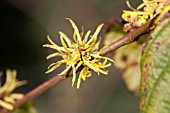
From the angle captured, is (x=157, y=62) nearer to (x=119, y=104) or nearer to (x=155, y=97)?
(x=155, y=97)

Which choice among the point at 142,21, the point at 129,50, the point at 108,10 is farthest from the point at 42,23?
the point at 142,21

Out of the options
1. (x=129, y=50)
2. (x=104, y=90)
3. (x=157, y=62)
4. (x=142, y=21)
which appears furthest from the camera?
(x=104, y=90)

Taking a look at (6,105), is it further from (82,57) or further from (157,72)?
(157,72)

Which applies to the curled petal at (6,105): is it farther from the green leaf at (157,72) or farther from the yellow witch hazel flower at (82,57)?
the green leaf at (157,72)

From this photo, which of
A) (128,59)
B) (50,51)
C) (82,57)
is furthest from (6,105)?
(50,51)

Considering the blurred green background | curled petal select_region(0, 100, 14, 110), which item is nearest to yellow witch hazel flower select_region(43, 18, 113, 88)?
curled petal select_region(0, 100, 14, 110)
